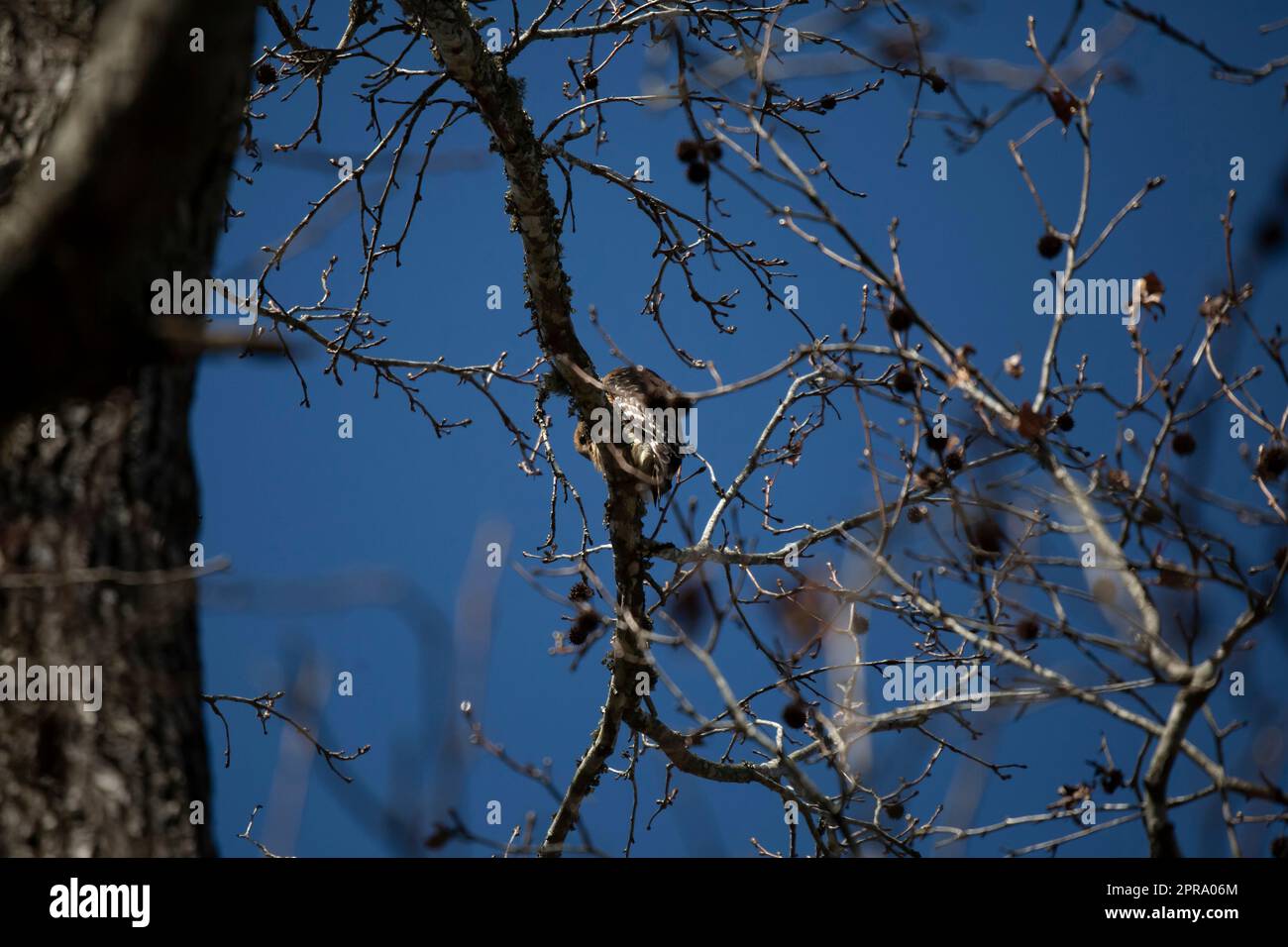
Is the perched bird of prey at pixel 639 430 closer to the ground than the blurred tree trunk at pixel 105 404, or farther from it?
farther from it

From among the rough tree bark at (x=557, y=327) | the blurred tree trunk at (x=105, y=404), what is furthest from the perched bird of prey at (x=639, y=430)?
the blurred tree trunk at (x=105, y=404)

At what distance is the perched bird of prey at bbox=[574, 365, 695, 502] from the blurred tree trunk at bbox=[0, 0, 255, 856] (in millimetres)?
2291

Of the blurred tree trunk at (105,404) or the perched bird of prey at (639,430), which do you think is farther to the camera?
the perched bird of prey at (639,430)

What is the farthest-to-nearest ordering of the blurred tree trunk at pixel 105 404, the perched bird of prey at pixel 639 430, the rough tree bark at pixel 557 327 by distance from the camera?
the perched bird of prey at pixel 639 430
the rough tree bark at pixel 557 327
the blurred tree trunk at pixel 105 404

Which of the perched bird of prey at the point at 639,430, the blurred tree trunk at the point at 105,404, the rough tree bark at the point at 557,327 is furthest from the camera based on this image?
the perched bird of prey at the point at 639,430

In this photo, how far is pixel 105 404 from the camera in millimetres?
2150

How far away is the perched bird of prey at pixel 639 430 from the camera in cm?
439

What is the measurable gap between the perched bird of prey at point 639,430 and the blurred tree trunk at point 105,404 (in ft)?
7.52

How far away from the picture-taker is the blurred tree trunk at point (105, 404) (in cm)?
148

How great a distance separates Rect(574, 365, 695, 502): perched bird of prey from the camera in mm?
4395

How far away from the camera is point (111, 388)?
1692 millimetres

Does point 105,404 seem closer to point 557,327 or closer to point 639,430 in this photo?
point 557,327

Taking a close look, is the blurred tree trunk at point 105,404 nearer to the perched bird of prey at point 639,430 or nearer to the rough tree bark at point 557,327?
the rough tree bark at point 557,327

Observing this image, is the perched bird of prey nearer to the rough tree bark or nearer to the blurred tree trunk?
the rough tree bark
